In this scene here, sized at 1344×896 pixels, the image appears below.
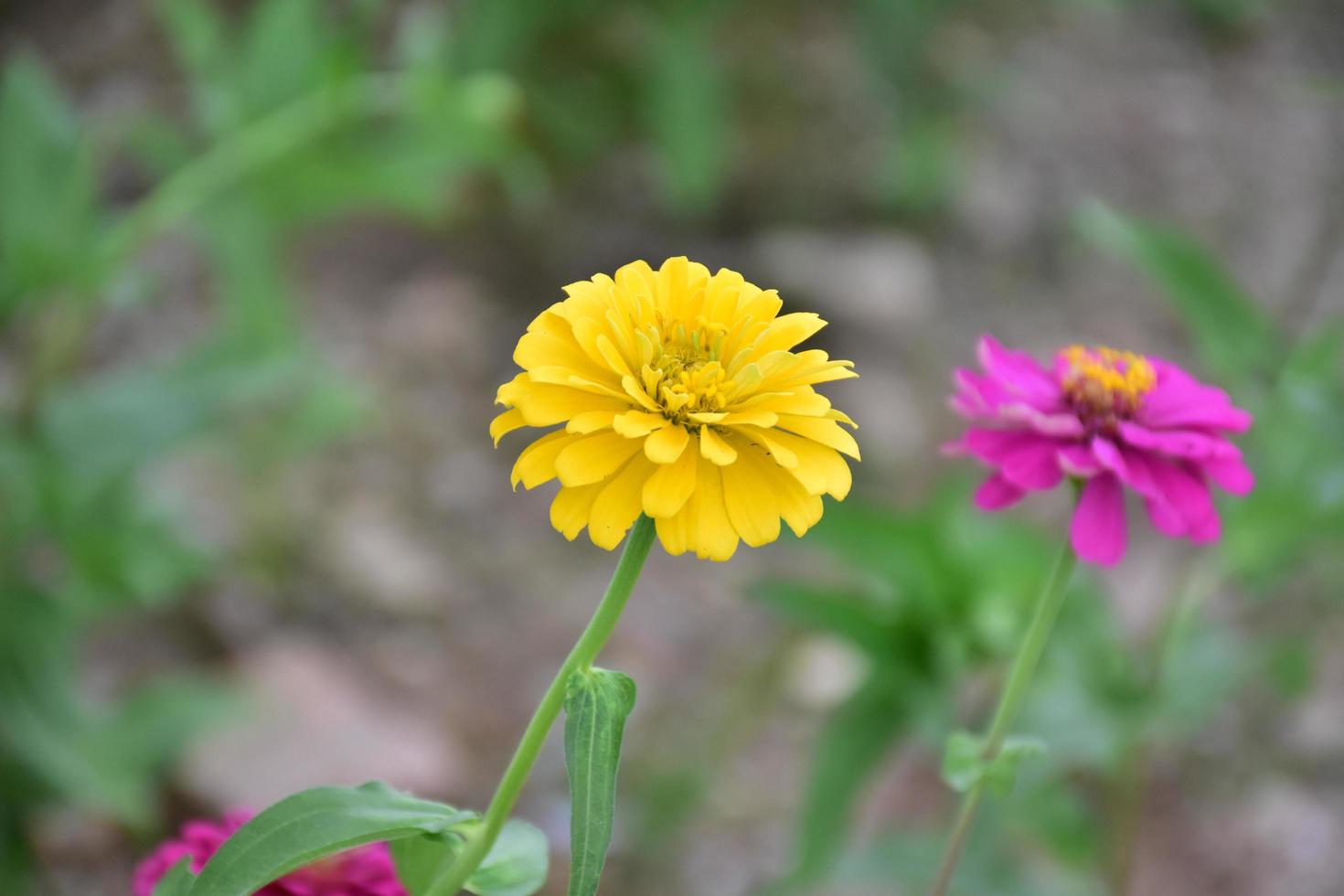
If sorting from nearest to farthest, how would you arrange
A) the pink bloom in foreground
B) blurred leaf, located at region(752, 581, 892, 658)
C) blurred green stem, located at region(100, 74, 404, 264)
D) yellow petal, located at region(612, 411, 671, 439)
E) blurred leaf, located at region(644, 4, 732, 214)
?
yellow petal, located at region(612, 411, 671, 439) < the pink bloom in foreground < blurred leaf, located at region(752, 581, 892, 658) < blurred green stem, located at region(100, 74, 404, 264) < blurred leaf, located at region(644, 4, 732, 214)

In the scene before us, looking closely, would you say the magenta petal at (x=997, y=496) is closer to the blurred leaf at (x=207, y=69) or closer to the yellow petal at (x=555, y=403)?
the yellow petal at (x=555, y=403)

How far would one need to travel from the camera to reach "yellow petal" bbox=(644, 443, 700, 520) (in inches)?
17.1

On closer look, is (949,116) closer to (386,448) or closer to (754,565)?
(754,565)

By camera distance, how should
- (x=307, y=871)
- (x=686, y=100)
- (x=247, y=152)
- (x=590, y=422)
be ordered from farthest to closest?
1. (x=686, y=100)
2. (x=247, y=152)
3. (x=307, y=871)
4. (x=590, y=422)

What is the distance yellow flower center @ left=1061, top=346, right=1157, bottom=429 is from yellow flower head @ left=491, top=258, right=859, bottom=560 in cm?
16

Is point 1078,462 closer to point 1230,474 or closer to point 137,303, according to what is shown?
point 1230,474

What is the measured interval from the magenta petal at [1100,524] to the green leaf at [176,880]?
385 millimetres

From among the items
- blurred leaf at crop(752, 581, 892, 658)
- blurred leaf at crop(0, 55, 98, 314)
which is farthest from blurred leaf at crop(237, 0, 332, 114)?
blurred leaf at crop(752, 581, 892, 658)

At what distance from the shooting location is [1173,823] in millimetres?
1515

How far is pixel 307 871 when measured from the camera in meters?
0.55

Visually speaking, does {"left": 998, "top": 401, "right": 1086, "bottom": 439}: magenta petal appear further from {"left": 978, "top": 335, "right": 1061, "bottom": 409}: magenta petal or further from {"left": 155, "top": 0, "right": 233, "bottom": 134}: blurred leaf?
{"left": 155, "top": 0, "right": 233, "bottom": 134}: blurred leaf

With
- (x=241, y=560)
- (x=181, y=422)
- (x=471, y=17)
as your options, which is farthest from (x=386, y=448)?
(x=181, y=422)

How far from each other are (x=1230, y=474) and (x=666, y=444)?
0.30m

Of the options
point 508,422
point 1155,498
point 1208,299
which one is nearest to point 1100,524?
point 1155,498
